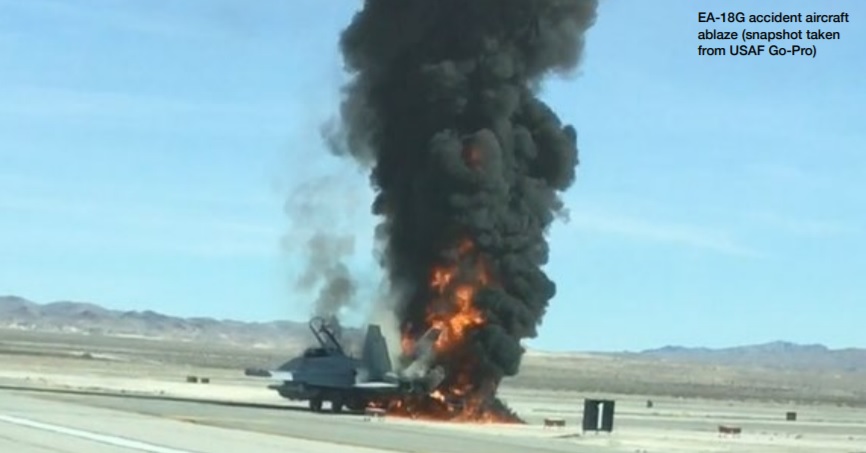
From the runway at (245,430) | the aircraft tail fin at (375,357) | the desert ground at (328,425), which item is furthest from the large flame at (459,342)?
the runway at (245,430)

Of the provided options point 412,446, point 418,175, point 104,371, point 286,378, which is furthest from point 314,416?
point 104,371

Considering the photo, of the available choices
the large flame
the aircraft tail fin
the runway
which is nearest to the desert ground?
the runway

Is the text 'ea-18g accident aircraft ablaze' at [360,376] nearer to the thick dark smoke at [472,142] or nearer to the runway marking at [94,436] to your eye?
the thick dark smoke at [472,142]

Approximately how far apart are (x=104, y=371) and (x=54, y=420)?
6179cm

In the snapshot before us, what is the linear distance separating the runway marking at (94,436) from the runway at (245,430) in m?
0.30

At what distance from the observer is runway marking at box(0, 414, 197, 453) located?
105 feet

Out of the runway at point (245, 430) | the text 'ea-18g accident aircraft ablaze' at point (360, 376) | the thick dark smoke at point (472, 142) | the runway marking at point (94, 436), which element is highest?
the thick dark smoke at point (472, 142)

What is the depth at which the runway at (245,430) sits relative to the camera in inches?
1404

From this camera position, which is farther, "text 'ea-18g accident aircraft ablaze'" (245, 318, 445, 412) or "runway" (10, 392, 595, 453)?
"text 'ea-18g accident aircraft ablaze'" (245, 318, 445, 412)

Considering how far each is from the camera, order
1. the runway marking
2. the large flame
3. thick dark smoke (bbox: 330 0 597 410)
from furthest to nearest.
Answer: thick dark smoke (bbox: 330 0 597 410), the large flame, the runway marking

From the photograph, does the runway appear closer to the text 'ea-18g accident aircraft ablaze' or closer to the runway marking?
the runway marking

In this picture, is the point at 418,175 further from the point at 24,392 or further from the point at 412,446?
the point at 412,446

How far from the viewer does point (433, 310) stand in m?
63.7

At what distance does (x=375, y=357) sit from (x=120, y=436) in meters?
27.6
